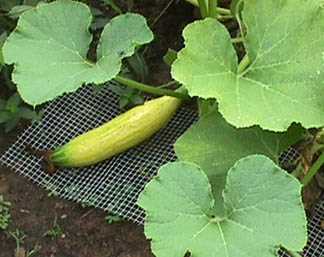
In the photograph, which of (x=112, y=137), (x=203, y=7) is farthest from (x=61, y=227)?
(x=203, y=7)

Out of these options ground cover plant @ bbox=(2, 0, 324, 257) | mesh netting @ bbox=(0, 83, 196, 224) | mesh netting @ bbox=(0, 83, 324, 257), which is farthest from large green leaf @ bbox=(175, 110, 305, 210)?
mesh netting @ bbox=(0, 83, 196, 224)

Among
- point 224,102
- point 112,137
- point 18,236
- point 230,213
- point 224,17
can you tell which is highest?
point 224,102

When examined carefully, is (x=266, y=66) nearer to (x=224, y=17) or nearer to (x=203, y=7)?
(x=203, y=7)

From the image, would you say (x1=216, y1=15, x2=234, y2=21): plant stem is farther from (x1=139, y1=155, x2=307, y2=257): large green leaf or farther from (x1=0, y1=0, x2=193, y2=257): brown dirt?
(x1=139, y1=155, x2=307, y2=257): large green leaf

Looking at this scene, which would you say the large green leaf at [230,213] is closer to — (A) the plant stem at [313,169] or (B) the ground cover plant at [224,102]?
(B) the ground cover plant at [224,102]

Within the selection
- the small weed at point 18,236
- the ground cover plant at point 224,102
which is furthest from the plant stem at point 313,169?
the small weed at point 18,236

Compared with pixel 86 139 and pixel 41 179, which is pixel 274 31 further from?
pixel 41 179

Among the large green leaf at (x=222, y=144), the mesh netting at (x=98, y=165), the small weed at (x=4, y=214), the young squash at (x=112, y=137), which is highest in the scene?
the large green leaf at (x=222, y=144)

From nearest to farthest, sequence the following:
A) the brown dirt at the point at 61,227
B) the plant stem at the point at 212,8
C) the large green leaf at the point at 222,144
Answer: the large green leaf at the point at 222,144, the plant stem at the point at 212,8, the brown dirt at the point at 61,227
